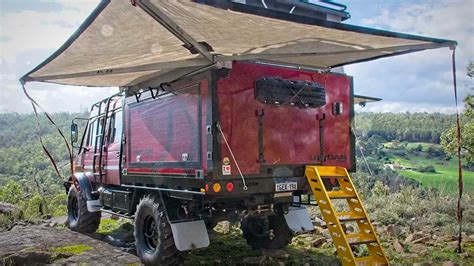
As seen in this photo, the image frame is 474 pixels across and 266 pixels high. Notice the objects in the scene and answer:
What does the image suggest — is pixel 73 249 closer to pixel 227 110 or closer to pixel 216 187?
pixel 216 187

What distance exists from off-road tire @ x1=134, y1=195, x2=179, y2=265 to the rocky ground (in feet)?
0.90

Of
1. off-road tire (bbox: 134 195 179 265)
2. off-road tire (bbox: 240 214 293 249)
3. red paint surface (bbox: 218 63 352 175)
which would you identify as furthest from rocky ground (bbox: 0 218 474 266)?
red paint surface (bbox: 218 63 352 175)

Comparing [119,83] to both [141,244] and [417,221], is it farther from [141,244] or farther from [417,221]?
[417,221]

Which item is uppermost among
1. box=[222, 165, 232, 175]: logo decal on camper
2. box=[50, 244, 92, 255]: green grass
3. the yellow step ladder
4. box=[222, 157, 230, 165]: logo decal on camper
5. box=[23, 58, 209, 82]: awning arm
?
box=[23, 58, 209, 82]: awning arm

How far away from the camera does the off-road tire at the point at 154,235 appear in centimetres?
559

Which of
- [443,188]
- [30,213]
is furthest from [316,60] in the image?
[30,213]

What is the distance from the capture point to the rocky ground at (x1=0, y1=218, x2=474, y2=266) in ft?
19.4

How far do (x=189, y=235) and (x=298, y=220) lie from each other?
204 centimetres

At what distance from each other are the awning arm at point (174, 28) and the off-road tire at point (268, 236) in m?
3.30

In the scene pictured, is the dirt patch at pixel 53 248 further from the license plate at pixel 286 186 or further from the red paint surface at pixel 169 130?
the license plate at pixel 286 186

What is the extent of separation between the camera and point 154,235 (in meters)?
6.13

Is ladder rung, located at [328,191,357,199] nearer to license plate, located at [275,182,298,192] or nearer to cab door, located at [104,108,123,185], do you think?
license plate, located at [275,182,298,192]

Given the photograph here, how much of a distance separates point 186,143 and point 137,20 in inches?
79.6

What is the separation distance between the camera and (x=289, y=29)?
4098 millimetres
